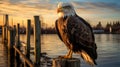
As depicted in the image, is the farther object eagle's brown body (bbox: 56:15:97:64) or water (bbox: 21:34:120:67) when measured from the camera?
water (bbox: 21:34:120:67)

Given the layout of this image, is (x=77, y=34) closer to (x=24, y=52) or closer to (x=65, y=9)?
(x=65, y=9)

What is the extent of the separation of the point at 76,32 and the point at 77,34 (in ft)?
0.16

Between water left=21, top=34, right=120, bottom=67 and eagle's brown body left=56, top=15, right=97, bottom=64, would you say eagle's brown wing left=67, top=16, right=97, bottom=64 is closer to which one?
eagle's brown body left=56, top=15, right=97, bottom=64

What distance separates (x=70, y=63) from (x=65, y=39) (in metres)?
1.58

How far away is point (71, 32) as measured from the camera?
7.08m

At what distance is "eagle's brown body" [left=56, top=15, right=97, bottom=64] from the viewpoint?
6.90m

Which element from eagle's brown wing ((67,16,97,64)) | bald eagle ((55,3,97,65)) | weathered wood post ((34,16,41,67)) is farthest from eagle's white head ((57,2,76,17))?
weathered wood post ((34,16,41,67))

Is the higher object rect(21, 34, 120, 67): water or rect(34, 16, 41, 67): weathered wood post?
rect(34, 16, 41, 67): weathered wood post

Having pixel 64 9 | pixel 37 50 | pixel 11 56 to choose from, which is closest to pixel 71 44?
pixel 64 9

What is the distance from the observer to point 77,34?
23.1 feet

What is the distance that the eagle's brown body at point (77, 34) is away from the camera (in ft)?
22.6

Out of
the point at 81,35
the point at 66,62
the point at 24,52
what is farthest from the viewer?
the point at 24,52

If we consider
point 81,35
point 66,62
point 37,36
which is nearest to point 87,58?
point 81,35

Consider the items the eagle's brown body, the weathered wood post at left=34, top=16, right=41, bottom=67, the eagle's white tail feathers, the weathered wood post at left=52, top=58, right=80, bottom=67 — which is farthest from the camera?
the weathered wood post at left=34, top=16, right=41, bottom=67
